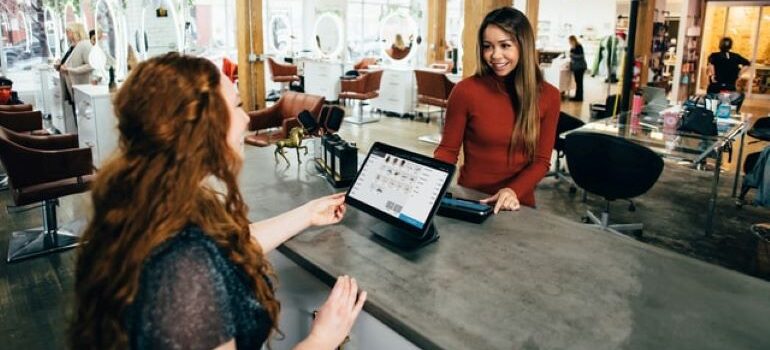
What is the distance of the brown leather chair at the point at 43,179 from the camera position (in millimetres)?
3521

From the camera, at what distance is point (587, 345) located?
45.3 inches

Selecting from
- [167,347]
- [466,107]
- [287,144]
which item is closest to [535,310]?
[167,347]

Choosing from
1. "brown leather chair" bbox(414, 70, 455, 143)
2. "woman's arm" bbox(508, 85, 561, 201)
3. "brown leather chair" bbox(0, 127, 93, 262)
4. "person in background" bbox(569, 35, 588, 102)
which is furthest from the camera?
"person in background" bbox(569, 35, 588, 102)

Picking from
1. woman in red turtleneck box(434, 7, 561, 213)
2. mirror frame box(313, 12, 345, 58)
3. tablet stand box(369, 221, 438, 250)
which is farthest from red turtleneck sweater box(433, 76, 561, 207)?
mirror frame box(313, 12, 345, 58)

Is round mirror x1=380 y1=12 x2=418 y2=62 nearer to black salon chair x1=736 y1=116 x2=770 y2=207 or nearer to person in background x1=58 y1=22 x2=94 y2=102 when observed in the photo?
person in background x1=58 y1=22 x2=94 y2=102

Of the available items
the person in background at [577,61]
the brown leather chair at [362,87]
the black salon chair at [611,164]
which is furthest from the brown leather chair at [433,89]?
the person in background at [577,61]

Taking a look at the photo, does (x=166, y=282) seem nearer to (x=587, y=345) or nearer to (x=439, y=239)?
(x=587, y=345)

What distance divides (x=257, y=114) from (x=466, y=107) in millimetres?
3782

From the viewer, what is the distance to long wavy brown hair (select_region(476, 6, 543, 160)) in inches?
85.3

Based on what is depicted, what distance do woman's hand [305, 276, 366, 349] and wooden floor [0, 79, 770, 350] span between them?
103 centimetres

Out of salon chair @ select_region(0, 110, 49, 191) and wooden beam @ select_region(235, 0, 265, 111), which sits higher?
wooden beam @ select_region(235, 0, 265, 111)

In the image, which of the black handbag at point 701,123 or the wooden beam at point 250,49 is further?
the wooden beam at point 250,49

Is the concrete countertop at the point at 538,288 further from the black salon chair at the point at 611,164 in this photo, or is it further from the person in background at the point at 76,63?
the person in background at the point at 76,63

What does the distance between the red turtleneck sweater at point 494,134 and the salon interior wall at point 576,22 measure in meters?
12.4
